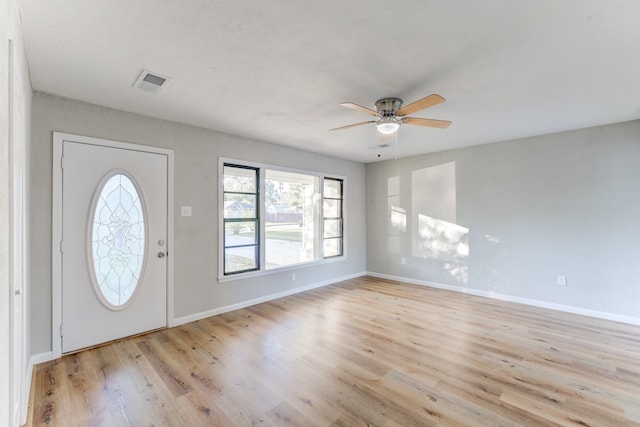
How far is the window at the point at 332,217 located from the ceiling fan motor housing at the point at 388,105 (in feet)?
9.66

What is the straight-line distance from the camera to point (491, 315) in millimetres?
3883

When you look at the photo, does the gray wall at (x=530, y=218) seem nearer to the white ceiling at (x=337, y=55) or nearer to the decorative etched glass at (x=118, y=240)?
the white ceiling at (x=337, y=55)

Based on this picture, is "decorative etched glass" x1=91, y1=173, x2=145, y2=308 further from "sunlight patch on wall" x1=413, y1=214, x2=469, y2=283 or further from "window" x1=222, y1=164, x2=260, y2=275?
"sunlight patch on wall" x1=413, y1=214, x2=469, y2=283

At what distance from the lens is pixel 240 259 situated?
4.27m

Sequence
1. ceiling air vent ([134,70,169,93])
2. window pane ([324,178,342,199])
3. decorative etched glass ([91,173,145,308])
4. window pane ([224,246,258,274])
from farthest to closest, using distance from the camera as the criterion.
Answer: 1. window pane ([324,178,342,199])
2. window pane ([224,246,258,274])
3. decorative etched glass ([91,173,145,308])
4. ceiling air vent ([134,70,169,93])

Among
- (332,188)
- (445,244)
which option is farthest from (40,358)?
(445,244)

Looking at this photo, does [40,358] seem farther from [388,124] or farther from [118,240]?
[388,124]

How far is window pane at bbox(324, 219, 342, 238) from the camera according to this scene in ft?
19.1

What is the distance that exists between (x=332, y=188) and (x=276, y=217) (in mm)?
1584

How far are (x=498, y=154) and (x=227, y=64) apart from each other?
439 cm

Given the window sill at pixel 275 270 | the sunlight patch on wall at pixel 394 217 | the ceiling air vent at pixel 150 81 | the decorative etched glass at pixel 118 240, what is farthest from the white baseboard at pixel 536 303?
the ceiling air vent at pixel 150 81

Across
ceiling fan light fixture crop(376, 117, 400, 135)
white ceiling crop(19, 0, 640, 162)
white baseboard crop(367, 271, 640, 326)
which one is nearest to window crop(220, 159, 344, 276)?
white ceiling crop(19, 0, 640, 162)

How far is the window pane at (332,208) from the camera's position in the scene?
5812 mm

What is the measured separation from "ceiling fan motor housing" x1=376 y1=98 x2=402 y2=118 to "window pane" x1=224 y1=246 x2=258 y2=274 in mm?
2796
